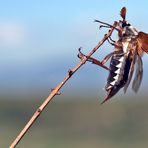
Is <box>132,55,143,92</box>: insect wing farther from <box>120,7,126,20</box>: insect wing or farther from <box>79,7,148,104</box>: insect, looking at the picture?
<box>120,7,126,20</box>: insect wing

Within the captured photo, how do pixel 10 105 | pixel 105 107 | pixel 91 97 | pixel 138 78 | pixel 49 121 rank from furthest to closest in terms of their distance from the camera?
1. pixel 91 97
2. pixel 10 105
3. pixel 105 107
4. pixel 49 121
5. pixel 138 78

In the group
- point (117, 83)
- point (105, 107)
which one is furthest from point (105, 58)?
point (105, 107)

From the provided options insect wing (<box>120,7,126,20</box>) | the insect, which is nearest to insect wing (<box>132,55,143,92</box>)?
the insect

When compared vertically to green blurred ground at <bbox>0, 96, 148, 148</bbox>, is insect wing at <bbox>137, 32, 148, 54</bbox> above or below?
below

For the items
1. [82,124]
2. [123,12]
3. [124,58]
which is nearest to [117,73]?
[124,58]

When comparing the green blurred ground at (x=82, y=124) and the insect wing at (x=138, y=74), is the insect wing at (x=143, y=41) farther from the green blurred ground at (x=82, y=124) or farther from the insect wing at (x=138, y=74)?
the green blurred ground at (x=82, y=124)

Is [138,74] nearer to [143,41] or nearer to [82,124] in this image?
[143,41]

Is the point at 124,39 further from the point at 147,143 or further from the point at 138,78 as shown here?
the point at 147,143
